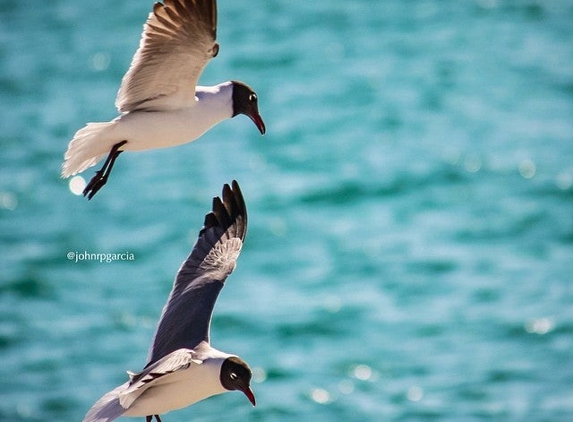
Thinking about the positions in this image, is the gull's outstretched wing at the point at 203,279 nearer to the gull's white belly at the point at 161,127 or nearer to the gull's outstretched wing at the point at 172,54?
the gull's white belly at the point at 161,127

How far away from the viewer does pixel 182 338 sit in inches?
313

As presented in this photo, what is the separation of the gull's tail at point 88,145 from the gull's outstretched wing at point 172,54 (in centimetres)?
19

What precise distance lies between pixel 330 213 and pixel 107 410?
14.5 metres

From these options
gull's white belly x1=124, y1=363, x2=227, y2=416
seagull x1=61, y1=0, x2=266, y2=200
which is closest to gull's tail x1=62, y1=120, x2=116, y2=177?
seagull x1=61, y1=0, x2=266, y2=200

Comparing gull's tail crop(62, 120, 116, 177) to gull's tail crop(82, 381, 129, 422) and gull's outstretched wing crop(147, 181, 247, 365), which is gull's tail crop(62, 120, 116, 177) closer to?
gull's outstretched wing crop(147, 181, 247, 365)

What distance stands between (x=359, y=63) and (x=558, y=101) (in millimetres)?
4149

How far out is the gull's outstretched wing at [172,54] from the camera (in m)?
7.41

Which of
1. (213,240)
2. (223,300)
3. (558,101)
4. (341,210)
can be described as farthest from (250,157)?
(213,240)

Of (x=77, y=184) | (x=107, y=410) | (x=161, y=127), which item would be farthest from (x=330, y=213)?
(x=107, y=410)

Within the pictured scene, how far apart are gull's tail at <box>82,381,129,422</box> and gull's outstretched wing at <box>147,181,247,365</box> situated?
55cm

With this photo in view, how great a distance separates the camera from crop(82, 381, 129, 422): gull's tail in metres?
7.03

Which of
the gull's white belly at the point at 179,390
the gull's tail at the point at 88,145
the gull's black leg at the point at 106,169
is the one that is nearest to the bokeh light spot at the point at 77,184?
the gull's tail at the point at 88,145

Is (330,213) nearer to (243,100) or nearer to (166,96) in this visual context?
(243,100)

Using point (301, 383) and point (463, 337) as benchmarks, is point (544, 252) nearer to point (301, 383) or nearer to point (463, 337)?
point (463, 337)
